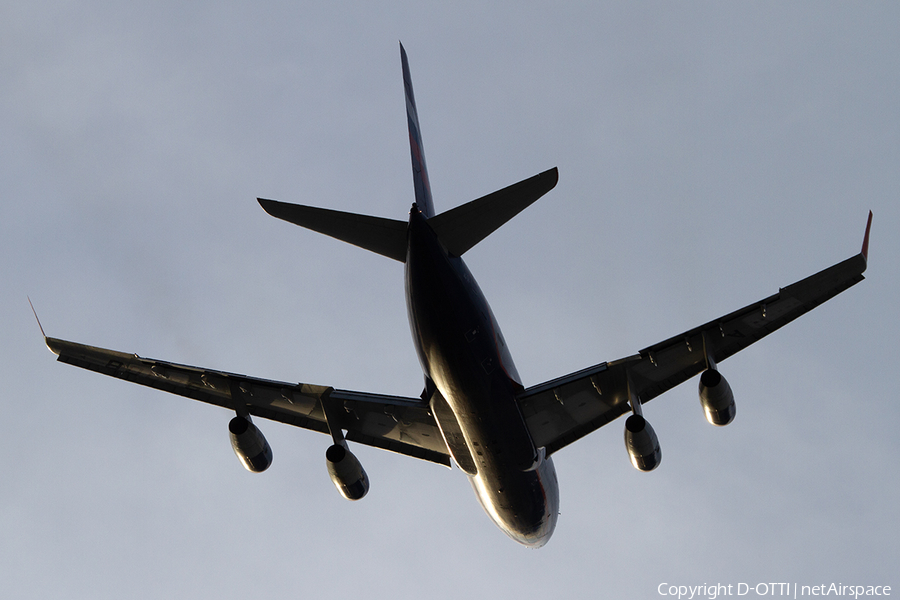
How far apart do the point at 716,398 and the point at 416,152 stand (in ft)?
36.3

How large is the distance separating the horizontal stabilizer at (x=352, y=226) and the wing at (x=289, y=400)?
5.48 metres

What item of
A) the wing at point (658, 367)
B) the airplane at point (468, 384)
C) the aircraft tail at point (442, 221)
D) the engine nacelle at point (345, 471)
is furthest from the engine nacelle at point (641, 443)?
the engine nacelle at point (345, 471)

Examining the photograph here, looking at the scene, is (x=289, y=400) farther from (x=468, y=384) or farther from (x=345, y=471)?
(x=468, y=384)

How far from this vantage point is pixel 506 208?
17.6 m

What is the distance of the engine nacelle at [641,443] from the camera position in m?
20.4

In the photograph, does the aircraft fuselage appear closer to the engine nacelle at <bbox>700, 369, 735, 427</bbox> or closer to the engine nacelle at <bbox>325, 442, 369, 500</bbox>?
the engine nacelle at <bbox>325, 442, 369, 500</bbox>

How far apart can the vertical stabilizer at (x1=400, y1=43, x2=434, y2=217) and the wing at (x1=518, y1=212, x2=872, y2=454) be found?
595 centimetres

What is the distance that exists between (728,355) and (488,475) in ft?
24.3

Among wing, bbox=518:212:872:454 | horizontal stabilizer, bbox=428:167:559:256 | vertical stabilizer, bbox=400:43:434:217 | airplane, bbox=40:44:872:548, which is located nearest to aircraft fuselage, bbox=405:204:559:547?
airplane, bbox=40:44:872:548

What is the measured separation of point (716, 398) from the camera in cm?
1984

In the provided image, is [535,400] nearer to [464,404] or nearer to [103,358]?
[464,404]

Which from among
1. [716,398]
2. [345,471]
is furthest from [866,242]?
[345,471]

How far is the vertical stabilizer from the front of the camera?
21.3 metres

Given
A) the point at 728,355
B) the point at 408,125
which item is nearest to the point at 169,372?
the point at 408,125
